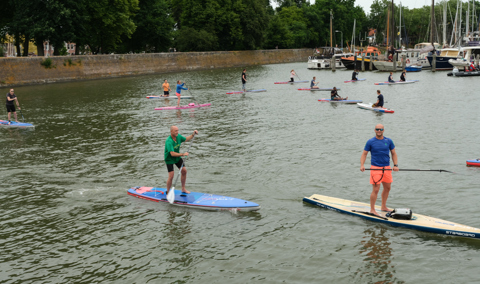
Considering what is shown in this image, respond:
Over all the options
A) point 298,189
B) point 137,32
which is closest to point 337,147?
point 298,189

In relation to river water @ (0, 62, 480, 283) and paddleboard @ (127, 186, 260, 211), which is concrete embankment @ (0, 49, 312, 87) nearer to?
river water @ (0, 62, 480, 283)

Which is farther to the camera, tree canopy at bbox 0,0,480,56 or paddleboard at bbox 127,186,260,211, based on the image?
tree canopy at bbox 0,0,480,56

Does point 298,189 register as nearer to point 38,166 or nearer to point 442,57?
point 38,166

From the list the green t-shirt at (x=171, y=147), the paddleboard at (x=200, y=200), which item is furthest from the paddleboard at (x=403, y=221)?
the green t-shirt at (x=171, y=147)

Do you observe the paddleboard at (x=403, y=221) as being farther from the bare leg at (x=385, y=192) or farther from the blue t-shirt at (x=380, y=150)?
the blue t-shirt at (x=380, y=150)

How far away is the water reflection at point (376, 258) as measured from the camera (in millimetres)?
8883

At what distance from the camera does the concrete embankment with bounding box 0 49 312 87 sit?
173 ft

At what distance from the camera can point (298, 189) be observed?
46.0 ft

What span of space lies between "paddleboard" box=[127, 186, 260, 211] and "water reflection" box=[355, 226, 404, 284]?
122 inches

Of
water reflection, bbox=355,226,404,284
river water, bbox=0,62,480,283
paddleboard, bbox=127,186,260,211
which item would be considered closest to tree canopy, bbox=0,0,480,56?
river water, bbox=0,62,480,283

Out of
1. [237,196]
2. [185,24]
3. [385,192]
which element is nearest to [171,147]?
Result: [237,196]

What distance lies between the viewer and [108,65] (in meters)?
63.6

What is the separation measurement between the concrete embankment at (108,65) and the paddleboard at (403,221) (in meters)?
48.6

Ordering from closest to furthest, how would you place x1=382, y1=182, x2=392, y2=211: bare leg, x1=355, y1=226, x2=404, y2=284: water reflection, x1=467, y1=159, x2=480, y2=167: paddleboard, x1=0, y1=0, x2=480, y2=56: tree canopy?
x1=355, y1=226, x2=404, y2=284: water reflection, x1=382, y1=182, x2=392, y2=211: bare leg, x1=467, y1=159, x2=480, y2=167: paddleboard, x1=0, y1=0, x2=480, y2=56: tree canopy
